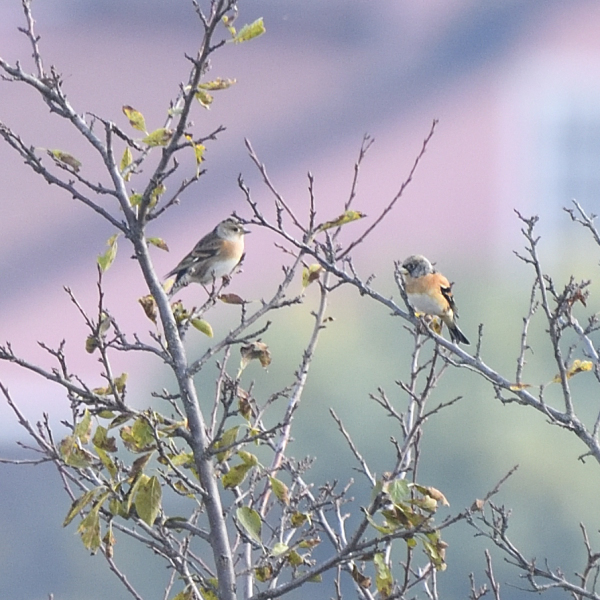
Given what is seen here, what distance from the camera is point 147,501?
7.59ft

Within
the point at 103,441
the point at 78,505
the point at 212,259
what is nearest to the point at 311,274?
the point at 103,441

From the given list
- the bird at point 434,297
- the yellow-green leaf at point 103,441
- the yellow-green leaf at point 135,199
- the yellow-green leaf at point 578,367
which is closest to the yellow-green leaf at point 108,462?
the yellow-green leaf at point 103,441

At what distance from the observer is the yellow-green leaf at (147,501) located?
230 cm

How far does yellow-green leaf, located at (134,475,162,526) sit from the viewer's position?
230 cm

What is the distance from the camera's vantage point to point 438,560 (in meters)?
2.29

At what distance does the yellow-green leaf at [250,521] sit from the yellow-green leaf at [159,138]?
2.59ft

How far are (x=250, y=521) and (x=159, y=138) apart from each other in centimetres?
83

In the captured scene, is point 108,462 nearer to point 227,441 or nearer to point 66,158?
point 227,441

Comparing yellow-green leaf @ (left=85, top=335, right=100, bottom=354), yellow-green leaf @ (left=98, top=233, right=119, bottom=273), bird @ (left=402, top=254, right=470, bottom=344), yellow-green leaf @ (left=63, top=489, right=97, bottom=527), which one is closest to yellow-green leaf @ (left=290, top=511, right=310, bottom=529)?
yellow-green leaf @ (left=63, top=489, right=97, bottom=527)

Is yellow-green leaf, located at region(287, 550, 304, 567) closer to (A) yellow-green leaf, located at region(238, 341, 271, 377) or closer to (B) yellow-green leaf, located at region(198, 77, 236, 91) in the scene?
(A) yellow-green leaf, located at region(238, 341, 271, 377)

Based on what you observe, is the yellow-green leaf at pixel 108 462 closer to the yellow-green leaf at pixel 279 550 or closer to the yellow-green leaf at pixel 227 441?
the yellow-green leaf at pixel 227 441

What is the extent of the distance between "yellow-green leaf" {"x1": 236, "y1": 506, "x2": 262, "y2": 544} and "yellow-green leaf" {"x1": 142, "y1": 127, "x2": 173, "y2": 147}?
31.1 inches

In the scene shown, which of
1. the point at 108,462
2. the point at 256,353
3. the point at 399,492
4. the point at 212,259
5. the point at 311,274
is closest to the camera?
the point at 399,492

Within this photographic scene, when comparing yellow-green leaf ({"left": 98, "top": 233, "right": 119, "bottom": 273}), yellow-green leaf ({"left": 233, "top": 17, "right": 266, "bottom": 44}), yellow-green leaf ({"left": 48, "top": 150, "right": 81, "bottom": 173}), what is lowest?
yellow-green leaf ({"left": 98, "top": 233, "right": 119, "bottom": 273})
